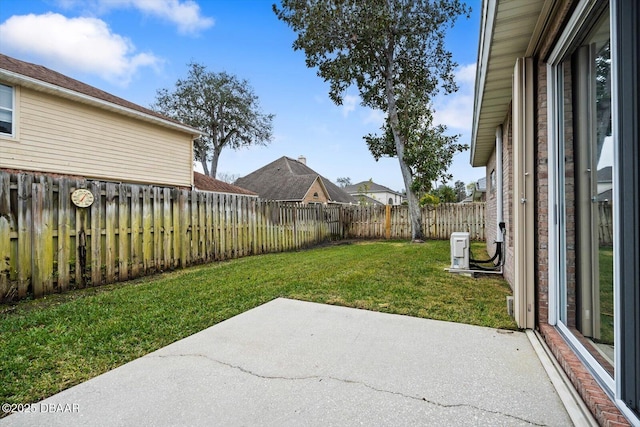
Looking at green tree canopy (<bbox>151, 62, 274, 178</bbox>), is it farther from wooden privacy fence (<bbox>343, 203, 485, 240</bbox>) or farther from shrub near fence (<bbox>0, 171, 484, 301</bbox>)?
shrub near fence (<bbox>0, 171, 484, 301</bbox>)

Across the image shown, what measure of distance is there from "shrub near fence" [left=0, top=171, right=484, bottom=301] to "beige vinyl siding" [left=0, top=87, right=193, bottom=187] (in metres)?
4.61

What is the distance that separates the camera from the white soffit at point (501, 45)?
2.33 meters

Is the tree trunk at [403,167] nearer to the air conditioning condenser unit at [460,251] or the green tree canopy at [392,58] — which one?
the green tree canopy at [392,58]

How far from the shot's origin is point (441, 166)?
40.5 feet

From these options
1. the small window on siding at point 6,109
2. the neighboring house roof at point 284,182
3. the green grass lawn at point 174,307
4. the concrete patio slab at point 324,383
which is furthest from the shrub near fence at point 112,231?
the neighboring house roof at point 284,182

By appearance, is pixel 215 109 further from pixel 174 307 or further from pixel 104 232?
pixel 174 307

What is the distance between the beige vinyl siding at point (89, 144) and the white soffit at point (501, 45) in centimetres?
998

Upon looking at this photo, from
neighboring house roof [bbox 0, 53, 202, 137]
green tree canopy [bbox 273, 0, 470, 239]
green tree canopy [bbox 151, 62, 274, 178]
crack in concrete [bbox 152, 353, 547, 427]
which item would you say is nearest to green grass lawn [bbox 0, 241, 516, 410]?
crack in concrete [bbox 152, 353, 547, 427]

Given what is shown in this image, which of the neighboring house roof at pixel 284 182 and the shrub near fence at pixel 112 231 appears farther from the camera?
the neighboring house roof at pixel 284 182

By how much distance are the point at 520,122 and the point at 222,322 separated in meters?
3.35

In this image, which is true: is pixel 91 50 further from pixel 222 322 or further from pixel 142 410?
pixel 142 410

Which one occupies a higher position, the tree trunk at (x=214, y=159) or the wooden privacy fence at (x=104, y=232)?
the tree trunk at (x=214, y=159)

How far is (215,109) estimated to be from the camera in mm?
24734

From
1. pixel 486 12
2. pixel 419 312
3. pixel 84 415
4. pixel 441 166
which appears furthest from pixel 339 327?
pixel 441 166
